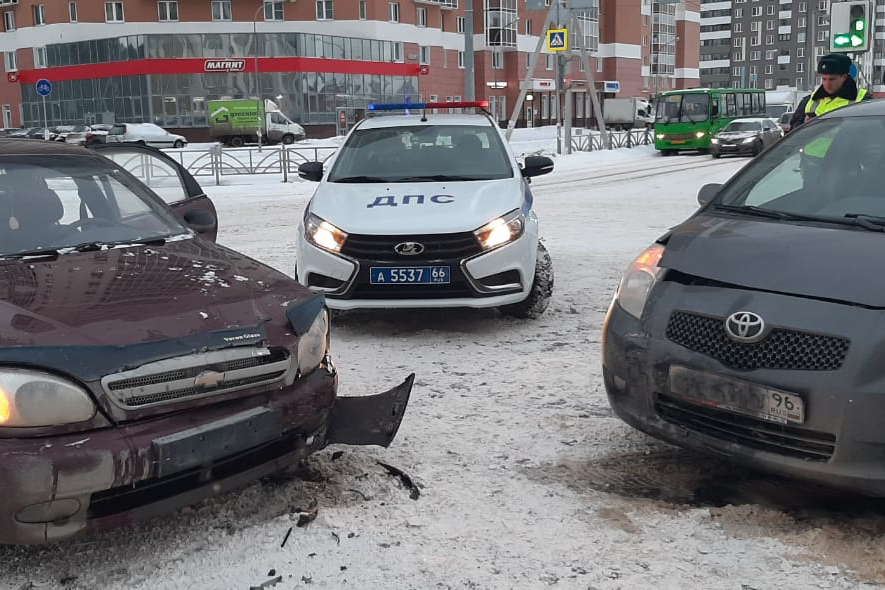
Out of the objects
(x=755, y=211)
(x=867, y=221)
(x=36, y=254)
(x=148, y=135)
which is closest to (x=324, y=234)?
(x=36, y=254)

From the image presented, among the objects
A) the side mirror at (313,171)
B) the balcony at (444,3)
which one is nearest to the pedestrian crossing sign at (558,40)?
the side mirror at (313,171)

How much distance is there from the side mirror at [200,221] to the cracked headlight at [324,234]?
4.08ft

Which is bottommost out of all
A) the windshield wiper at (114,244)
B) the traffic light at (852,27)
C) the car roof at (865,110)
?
the windshield wiper at (114,244)

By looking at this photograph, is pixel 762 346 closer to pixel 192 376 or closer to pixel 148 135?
pixel 192 376

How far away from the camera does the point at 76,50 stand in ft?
190

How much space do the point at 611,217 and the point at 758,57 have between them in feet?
449

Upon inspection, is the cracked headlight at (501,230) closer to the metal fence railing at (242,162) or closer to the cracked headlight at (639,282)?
the cracked headlight at (639,282)

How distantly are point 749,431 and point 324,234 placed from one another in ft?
11.9

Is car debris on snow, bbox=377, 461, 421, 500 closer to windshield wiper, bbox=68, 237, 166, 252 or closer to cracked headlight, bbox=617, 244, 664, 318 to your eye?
cracked headlight, bbox=617, 244, 664, 318

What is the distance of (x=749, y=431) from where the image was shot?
3316mm

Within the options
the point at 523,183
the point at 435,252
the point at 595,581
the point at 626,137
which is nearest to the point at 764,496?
the point at 595,581

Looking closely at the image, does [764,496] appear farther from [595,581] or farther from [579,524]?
[595,581]

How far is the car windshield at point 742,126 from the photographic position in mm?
31328

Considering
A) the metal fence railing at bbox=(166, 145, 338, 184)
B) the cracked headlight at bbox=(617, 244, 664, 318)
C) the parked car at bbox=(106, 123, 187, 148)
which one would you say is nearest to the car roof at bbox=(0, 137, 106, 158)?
the cracked headlight at bbox=(617, 244, 664, 318)
